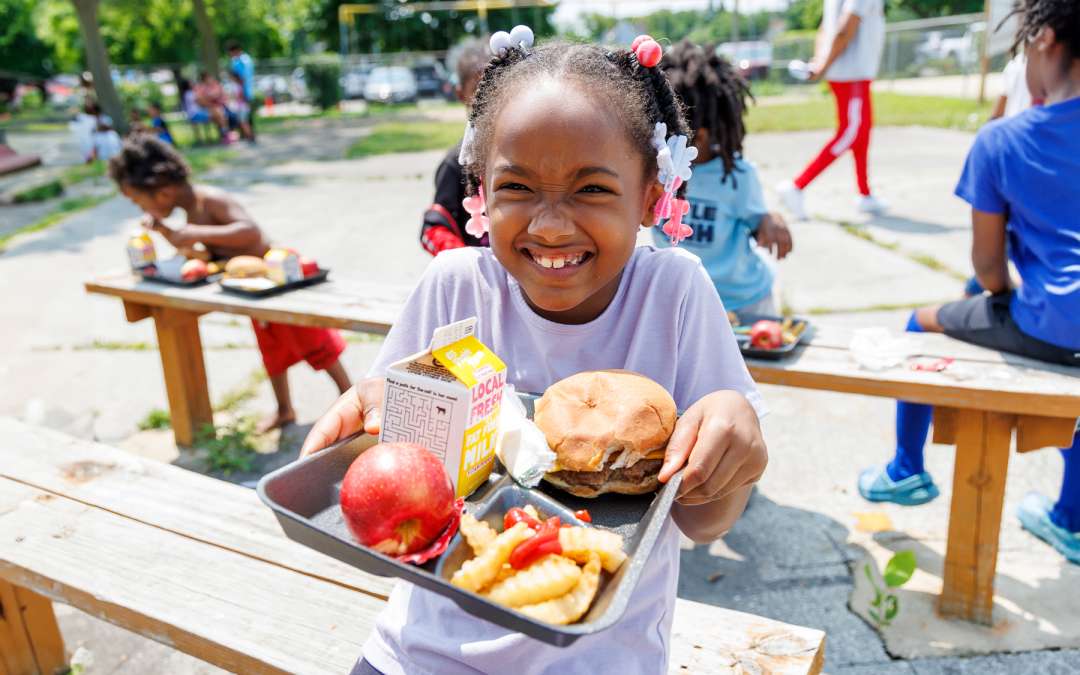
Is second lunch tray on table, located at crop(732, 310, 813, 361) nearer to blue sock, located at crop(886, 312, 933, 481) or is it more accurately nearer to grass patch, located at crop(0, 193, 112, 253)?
blue sock, located at crop(886, 312, 933, 481)

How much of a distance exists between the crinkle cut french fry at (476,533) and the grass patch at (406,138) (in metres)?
12.6

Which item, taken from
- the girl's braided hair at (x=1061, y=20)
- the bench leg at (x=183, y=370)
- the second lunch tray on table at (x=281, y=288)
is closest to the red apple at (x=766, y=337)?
the girl's braided hair at (x=1061, y=20)

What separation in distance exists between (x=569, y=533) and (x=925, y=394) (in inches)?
67.9

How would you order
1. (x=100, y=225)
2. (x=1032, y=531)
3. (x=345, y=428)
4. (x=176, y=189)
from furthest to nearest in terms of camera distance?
(x=100, y=225), (x=176, y=189), (x=1032, y=531), (x=345, y=428)

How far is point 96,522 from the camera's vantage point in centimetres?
220

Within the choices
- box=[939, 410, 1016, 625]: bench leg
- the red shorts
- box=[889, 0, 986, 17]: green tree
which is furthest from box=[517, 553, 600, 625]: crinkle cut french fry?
box=[889, 0, 986, 17]: green tree

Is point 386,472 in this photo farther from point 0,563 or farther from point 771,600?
point 771,600

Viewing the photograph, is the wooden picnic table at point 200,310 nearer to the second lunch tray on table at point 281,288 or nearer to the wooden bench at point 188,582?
the second lunch tray on table at point 281,288

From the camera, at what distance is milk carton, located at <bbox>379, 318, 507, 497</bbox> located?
1281mm

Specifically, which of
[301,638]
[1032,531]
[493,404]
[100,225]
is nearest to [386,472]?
[493,404]

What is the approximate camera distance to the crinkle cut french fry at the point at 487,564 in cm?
110

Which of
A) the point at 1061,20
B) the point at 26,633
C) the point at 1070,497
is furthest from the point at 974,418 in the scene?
the point at 26,633

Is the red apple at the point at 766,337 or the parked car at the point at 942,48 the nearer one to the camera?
the red apple at the point at 766,337

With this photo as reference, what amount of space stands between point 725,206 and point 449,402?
2.41 metres
